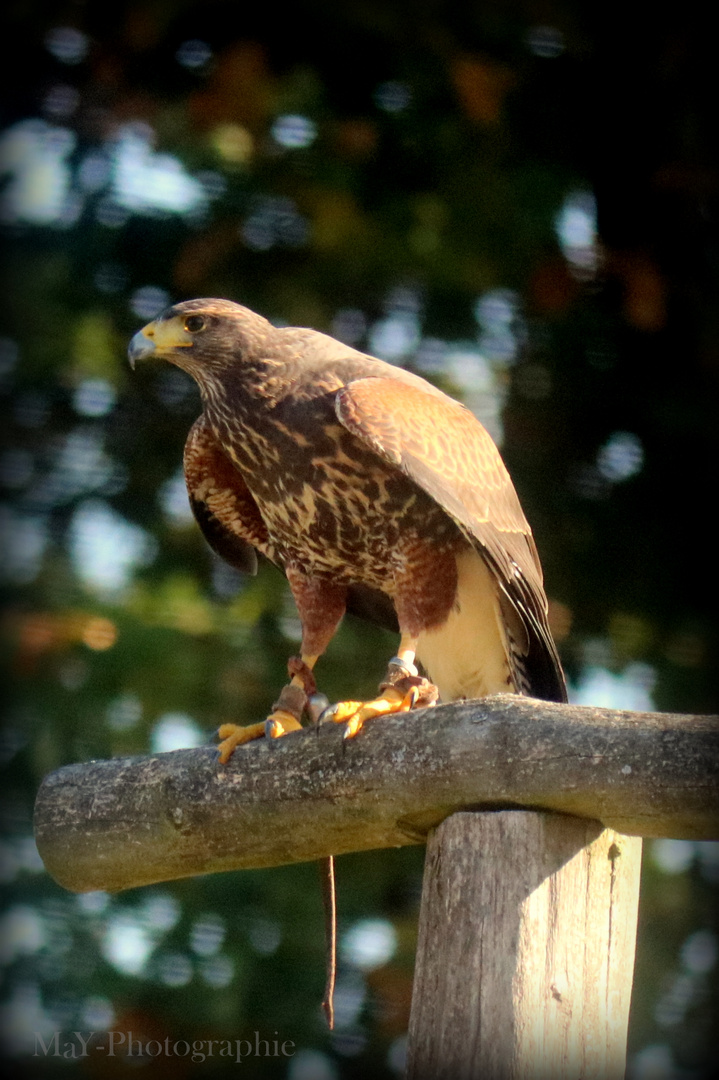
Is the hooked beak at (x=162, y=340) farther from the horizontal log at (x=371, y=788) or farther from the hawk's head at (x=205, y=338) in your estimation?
the horizontal log at (x=371, y=788)

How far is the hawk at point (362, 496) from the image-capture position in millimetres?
3100

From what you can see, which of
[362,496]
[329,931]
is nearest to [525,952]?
[329,931]

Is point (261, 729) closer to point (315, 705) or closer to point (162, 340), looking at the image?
point (315, 705)

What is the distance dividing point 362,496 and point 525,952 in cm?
131

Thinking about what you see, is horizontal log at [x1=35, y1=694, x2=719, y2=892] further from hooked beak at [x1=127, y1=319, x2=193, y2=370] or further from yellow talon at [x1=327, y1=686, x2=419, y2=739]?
hooked beak at [x1=127, y1=319, x2=193, y2=370]

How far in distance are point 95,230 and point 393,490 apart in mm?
2730

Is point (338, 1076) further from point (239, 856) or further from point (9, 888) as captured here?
point (239, 856)

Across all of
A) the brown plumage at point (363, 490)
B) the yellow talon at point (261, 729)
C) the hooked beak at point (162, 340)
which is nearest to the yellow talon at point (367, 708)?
the yellow talon at point (261, 729)

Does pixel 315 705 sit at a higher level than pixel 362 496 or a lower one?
lower

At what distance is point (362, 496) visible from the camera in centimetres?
314

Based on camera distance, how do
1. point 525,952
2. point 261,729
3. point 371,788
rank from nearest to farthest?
point 525,952 → point 371,788 → point 261,729

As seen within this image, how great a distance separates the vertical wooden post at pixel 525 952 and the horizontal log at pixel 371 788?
6 centimetres

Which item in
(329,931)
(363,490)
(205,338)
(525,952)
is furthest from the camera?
(205,338)

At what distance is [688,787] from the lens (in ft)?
6.70
